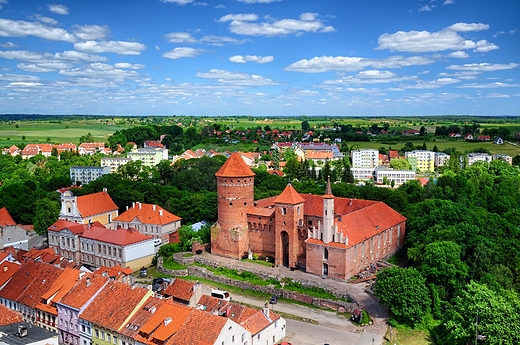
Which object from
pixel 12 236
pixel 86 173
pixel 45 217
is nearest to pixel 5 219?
pixel 45 217

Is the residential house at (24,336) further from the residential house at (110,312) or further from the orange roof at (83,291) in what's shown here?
the orange roof at (83,291)

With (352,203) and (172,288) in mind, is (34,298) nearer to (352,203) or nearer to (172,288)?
(172,288)

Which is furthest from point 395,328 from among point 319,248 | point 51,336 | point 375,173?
point 375,173

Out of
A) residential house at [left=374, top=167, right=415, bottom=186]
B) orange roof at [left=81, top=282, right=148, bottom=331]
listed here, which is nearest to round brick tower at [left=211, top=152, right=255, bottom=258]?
orange roof at [left=81, top=282, right=148, bottom=331]

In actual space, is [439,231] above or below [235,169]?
below

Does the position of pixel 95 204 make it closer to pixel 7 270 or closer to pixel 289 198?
pixel 7 270

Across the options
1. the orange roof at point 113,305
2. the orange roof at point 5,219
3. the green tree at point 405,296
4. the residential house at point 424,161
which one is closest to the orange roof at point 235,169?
the orange roof at point 113,305

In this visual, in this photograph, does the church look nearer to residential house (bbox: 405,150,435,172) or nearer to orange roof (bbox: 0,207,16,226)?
orange roof (bbox: 0,207,16,226)
